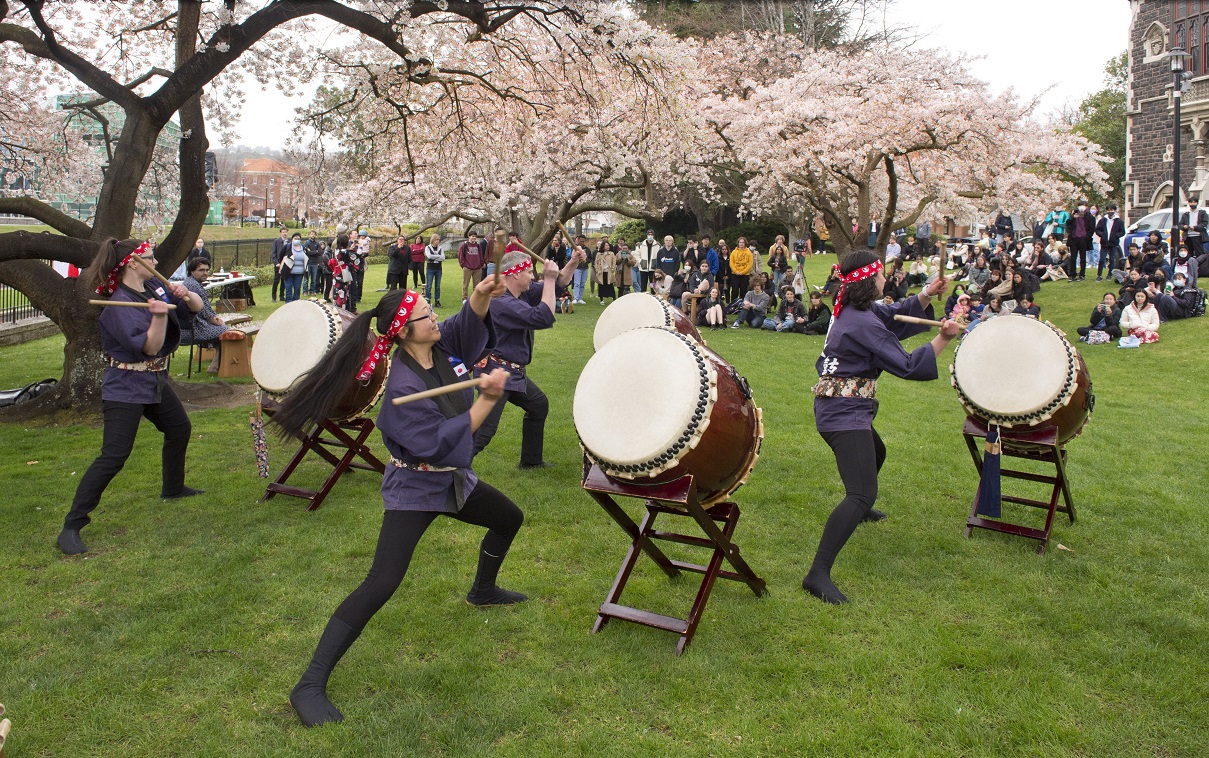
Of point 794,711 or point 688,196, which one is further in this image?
point 688,196

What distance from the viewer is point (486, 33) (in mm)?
8953

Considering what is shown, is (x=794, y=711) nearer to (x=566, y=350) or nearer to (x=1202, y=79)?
(x=566, y=350)

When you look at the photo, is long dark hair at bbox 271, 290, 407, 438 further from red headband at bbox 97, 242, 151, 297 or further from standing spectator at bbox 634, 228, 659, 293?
standing spectator at bbox 634, 228, 659, 293

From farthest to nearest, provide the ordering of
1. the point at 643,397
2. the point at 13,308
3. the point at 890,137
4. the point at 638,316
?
the point at 890,137, the point at 13,308, the point at 638,316, the point at 643,397

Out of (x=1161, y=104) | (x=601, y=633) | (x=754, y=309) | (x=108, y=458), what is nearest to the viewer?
(x=601, y=633)

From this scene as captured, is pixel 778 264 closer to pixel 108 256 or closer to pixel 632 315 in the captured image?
pixel 632 315

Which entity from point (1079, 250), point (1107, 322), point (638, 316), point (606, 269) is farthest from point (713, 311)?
point (638, 316)

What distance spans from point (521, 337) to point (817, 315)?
9.67 m

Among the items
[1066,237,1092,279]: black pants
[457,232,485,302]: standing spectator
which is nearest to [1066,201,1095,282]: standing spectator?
[1066,237,1092,279]: black pants

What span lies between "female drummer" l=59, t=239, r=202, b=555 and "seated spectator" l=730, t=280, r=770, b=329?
1143cm

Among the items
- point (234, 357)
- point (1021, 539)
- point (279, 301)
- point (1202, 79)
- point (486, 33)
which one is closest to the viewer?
point (1021, 539)

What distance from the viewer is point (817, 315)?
48.5 ft

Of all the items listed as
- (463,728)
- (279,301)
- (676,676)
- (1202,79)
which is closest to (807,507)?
(676,676)

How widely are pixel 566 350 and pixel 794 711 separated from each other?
9.32 meters
